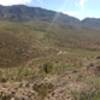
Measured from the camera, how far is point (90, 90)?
2009 cm

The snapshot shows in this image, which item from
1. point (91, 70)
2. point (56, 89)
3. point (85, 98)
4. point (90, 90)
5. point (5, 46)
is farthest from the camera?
point (5, 46)

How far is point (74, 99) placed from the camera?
62.3ft

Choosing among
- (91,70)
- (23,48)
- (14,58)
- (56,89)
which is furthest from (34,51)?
(56,89)

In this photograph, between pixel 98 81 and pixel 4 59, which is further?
pixel 4 59

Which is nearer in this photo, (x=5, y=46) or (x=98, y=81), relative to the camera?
(x=98, y=81)

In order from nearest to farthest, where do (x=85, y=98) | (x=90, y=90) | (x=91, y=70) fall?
1. (x=85, y=98)
2. (x=90, y=90)
3. (x=91, y=70)

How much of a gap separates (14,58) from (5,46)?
16138 mm

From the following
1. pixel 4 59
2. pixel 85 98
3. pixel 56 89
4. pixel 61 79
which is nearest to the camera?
pixel 85 98

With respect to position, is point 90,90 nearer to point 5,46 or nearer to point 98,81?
point 98,81

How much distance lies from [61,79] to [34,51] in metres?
71.7

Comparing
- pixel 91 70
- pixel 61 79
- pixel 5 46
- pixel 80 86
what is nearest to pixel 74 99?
pixel 80 86

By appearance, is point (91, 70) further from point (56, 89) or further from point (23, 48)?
point (23, 48)

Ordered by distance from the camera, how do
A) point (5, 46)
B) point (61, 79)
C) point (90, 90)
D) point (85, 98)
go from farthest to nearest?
1. point (5, 46)
2. point (61, 79)
3. point (90, 90)
4. point (85, 98)

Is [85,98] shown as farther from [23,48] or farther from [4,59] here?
[23,48]
